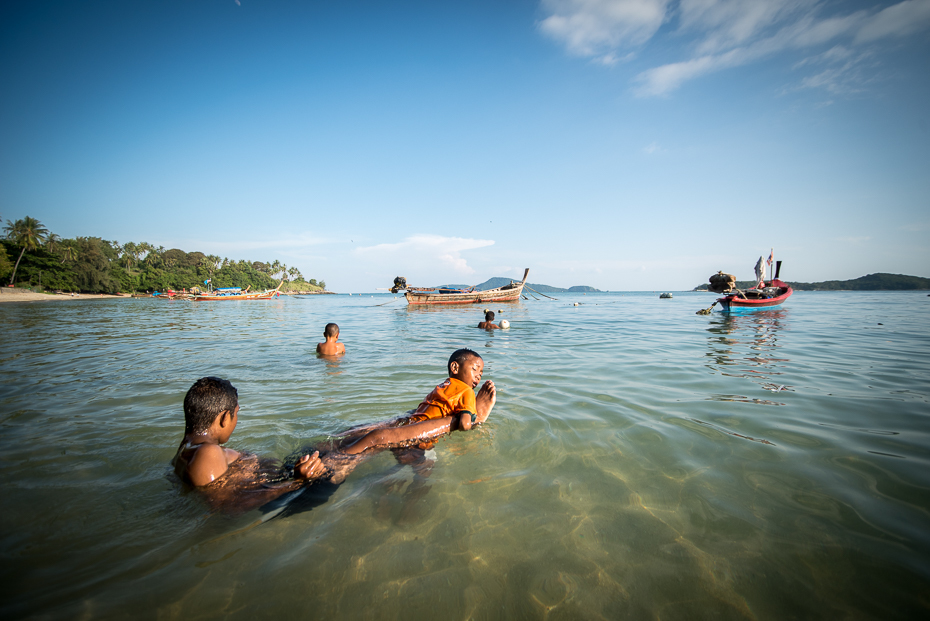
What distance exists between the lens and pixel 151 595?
6.68ft

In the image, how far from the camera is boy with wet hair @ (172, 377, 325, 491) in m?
2.89

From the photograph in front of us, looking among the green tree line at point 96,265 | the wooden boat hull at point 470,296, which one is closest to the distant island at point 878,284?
the wooden boat hull at point 470,296

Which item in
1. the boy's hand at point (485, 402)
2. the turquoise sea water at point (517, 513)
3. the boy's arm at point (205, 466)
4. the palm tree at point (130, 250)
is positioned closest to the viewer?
the turquoise sea water at point (517, 513)

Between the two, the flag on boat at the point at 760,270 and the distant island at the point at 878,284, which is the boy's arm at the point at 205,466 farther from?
the distant island at the point at 878,284

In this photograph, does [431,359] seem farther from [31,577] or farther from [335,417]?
[31,577]

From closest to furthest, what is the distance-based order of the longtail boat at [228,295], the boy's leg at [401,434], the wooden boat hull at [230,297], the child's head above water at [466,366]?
the boy's leg at [401,434] < the child's head above water at [466,366] < the wooden boat hull at [230,297] < the longtail boat at [228,295]

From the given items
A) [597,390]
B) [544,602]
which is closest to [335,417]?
[544,602]

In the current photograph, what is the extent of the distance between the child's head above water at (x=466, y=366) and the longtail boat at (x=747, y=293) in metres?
23.6

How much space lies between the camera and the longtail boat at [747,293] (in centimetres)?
2186

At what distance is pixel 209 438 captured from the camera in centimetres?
308

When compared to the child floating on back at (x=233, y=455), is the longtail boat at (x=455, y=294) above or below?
above

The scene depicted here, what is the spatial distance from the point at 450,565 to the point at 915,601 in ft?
9.03

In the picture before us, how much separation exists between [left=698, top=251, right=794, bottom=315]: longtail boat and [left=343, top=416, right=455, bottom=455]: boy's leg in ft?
79.5

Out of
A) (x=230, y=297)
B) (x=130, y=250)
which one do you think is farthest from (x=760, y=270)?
(x=130, y=250)
